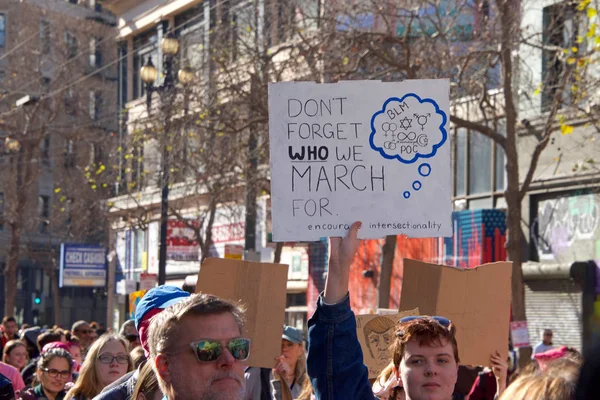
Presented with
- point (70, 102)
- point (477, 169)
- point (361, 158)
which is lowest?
point (361, 158)

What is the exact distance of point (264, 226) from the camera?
33312 millimetres

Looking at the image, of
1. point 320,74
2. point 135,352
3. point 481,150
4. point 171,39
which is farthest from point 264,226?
point 135,352

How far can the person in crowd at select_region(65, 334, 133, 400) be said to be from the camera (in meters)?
6.82

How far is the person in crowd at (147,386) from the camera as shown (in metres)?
4.11

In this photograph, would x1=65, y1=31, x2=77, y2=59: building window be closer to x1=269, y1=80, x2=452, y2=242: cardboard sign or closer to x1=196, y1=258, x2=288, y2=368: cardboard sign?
x1=196, y1=258, x2=288, y2=368: cardboard sign

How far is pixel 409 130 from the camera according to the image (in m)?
4.86

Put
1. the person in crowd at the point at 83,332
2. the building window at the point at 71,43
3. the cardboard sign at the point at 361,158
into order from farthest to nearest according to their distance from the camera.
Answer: the building window at the point at 71,43, the person in crowd at the point at 83,332, the cardboard sign at the point at 361,158

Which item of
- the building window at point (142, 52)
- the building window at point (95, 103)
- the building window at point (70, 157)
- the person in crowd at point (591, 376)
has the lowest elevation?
the person in crowd at point (591, 376)

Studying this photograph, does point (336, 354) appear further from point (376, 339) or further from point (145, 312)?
point (376, 339)

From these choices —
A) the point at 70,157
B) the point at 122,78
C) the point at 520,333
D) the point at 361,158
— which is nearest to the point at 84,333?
the point at 520,333

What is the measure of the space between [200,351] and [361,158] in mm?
1919

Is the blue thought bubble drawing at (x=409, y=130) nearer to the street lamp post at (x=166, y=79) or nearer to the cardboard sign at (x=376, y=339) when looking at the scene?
the cardboard sign at (x=376, y=339)

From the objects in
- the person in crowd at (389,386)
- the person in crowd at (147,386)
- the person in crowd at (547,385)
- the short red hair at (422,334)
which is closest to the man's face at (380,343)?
the person in crowd at (389,386)

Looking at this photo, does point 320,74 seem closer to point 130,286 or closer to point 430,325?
point 430,325
